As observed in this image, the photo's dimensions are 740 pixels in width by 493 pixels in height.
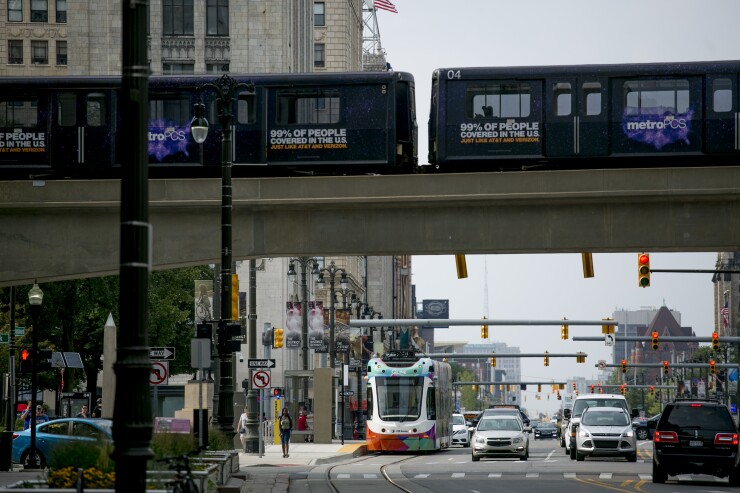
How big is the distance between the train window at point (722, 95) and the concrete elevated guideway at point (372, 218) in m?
1.59

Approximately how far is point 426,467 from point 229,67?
46.8 metres

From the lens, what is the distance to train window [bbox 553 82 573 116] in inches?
1261

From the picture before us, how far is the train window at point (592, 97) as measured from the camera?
31922mm

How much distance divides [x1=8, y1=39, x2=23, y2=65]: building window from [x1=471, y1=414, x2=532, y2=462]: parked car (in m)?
50.3

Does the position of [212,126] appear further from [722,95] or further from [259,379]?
[722,95]

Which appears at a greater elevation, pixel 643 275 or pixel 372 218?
pixel 372 218

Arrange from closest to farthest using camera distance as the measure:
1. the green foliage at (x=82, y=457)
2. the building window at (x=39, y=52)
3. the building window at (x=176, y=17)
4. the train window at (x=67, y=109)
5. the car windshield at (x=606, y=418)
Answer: the green foliage at (x=82, y=457) → the train window at (x=67, y=109) → the car windshield at (x=606, y=418) → the building window at (x=176, y=17) → the building window at (x=39, y=52)

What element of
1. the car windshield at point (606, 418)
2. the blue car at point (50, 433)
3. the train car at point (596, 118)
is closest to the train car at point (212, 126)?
the train car at point (596, 118)

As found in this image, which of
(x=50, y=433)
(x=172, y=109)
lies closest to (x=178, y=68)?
(x=172, y=109)

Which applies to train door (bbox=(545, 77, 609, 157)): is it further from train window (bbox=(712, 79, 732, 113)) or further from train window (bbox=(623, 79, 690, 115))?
train window (bbox=(712, 79, 732, 113))

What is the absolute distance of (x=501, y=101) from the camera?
3206 centimetres

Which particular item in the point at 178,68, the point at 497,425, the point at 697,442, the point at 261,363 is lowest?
the point at 497,425

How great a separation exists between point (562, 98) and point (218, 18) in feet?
167

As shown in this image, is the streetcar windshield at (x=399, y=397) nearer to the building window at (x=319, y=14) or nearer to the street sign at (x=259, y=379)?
the street sign at (x=259, y=379)
